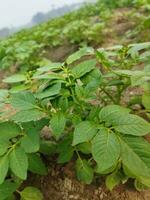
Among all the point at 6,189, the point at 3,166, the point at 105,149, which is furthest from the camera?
the point at 6,189

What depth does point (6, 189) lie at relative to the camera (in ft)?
5.31

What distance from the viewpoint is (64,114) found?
1597 mm

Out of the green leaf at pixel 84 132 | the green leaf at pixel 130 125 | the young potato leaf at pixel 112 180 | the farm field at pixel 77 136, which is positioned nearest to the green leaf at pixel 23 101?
the farm field at pixel 77 136

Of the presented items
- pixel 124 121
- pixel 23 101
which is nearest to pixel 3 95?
pixel 23 101

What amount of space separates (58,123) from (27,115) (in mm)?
119

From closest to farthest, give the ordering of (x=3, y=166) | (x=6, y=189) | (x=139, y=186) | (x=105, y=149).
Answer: (x=105, y=149) < (x=3, y=166) < (x=6, y=189) < (x=139, y=186)

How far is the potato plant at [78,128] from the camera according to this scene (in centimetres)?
143

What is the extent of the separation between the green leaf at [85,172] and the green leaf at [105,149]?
322 millimetres

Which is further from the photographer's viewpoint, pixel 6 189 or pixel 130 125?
pixel 6 189

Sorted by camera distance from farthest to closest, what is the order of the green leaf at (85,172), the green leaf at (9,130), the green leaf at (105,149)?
1. the green leaf at (85,172)
2. the green leaf at (9,130)
3. the green leaf at (105,149)

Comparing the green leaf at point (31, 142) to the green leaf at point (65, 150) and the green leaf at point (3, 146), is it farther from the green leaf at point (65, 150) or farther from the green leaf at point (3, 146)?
the green leaf at point (65, 150)

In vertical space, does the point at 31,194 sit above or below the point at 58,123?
below

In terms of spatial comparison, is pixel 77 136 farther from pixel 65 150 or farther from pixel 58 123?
pixel 65 150

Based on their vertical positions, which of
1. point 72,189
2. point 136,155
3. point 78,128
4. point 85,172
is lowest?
point 72,189
